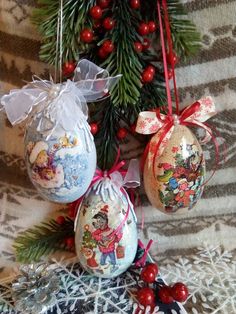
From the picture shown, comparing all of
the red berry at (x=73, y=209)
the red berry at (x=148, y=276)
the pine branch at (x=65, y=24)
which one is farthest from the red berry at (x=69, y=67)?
the red berry at (x=148, y=276)

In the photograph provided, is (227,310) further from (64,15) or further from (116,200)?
(64,15)

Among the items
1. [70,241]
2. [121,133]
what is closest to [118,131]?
[121,133]

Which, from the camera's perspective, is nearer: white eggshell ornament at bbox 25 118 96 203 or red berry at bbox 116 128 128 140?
white eggshell ornament at bbox 25 118 96 203

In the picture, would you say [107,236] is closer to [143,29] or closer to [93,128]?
[93,128]

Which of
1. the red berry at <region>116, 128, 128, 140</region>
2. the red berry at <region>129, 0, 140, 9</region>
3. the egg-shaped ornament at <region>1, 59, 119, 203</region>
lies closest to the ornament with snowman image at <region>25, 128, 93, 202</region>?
the egg-shaped ornament at <region>1, 59, 119, 203</region>

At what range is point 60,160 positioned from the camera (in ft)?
2.04

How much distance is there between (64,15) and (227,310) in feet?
1.62

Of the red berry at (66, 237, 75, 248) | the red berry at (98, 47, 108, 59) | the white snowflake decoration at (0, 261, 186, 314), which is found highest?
the red berry at (98, 47, 108, 59)

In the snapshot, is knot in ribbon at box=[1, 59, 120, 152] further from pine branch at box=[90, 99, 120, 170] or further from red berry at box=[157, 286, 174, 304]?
red berry at box=[157, 286, 174, 304]

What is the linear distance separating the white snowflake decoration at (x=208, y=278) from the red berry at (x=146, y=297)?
6cm

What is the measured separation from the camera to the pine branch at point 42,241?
798 mm

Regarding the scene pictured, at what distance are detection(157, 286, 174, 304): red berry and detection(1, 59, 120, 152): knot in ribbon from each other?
0.26 meters

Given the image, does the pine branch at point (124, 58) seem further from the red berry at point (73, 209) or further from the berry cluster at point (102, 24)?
the red berry at point (73, 209)

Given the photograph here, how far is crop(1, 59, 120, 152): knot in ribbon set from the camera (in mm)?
624
